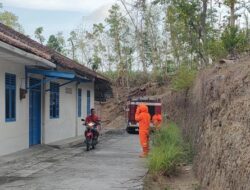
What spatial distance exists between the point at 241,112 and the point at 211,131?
2659 mm

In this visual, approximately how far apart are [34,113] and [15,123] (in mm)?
2485

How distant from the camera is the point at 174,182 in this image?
1096 centimetres

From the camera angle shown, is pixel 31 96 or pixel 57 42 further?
pixel 57 42

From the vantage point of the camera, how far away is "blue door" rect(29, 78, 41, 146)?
1804 centimetres

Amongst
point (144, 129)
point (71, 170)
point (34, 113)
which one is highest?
point (34, 113)

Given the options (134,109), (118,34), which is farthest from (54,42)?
(134,109)

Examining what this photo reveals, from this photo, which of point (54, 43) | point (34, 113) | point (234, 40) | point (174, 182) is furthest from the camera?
point (54, 43)

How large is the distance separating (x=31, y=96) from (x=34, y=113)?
76 centimetres

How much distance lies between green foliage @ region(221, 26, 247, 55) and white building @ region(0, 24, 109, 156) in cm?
538

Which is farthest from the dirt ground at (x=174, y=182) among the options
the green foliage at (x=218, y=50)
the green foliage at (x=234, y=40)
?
the green foliage at (x=218, y=50)

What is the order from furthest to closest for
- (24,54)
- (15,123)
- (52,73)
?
(52,73) < (15,123) < (24,54)

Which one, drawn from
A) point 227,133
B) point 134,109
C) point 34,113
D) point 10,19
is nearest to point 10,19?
point 10,19

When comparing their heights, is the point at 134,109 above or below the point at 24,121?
above

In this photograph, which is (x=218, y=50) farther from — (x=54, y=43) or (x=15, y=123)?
(x=54, y=43)
